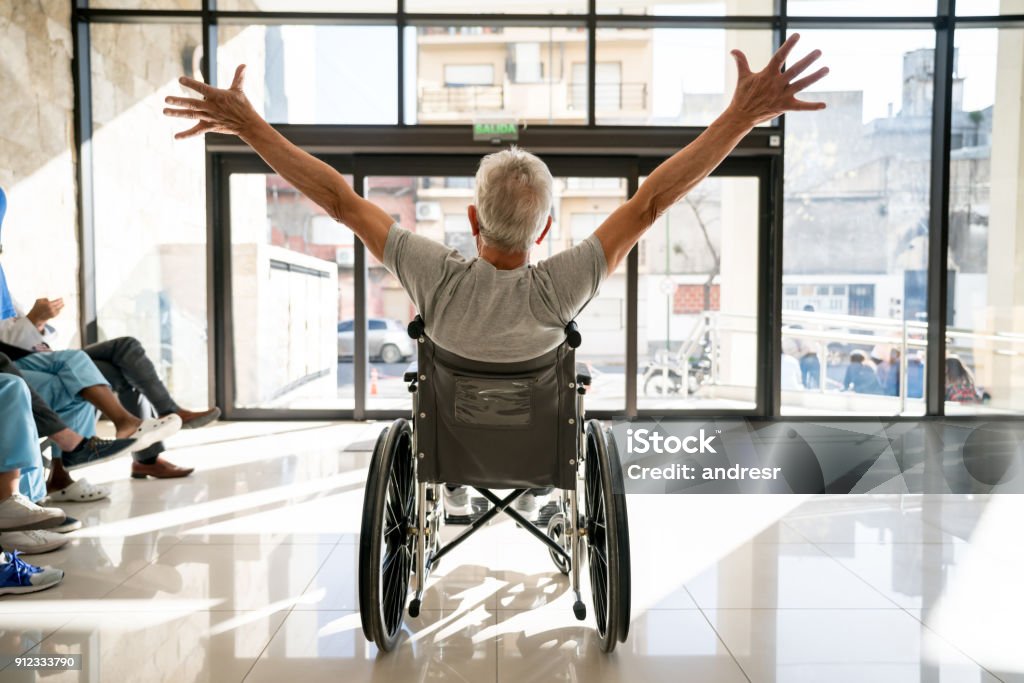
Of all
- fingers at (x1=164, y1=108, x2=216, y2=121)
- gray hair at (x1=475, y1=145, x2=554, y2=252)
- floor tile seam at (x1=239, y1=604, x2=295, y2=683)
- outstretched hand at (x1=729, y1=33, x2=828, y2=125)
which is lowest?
floor tile seam at (x1=239, y1=604, x2=295, y2=683)

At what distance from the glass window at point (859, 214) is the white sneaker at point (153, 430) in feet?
13.1

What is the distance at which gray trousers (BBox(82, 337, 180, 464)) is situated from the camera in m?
3.25

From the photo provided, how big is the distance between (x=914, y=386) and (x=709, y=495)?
2.86 metres

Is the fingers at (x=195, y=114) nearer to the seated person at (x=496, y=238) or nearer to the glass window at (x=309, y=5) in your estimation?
the seated person at (x=496, y=238)

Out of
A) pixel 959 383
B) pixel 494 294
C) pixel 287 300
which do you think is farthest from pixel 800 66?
pixel 959 383

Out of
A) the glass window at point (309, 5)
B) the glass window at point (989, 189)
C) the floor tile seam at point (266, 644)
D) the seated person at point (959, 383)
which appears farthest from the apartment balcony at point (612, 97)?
the floor tile seam at point (266, 644)

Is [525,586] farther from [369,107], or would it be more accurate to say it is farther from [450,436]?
[369,107]

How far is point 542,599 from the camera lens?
2.04 metres

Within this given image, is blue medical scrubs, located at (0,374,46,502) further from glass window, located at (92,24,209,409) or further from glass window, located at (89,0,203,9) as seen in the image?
glass window, located at (89,0,203,9)

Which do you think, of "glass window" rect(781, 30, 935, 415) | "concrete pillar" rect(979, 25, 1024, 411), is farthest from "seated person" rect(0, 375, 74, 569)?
"concrete pillar" rect(979, 25, 1024, 411)

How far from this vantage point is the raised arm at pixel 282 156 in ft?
5.12

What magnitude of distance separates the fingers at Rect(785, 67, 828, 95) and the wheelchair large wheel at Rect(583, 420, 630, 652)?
2.83 feet

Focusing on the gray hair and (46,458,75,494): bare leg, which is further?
(46,458,75,494): bare leg

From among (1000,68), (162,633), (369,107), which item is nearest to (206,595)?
(162,633)
